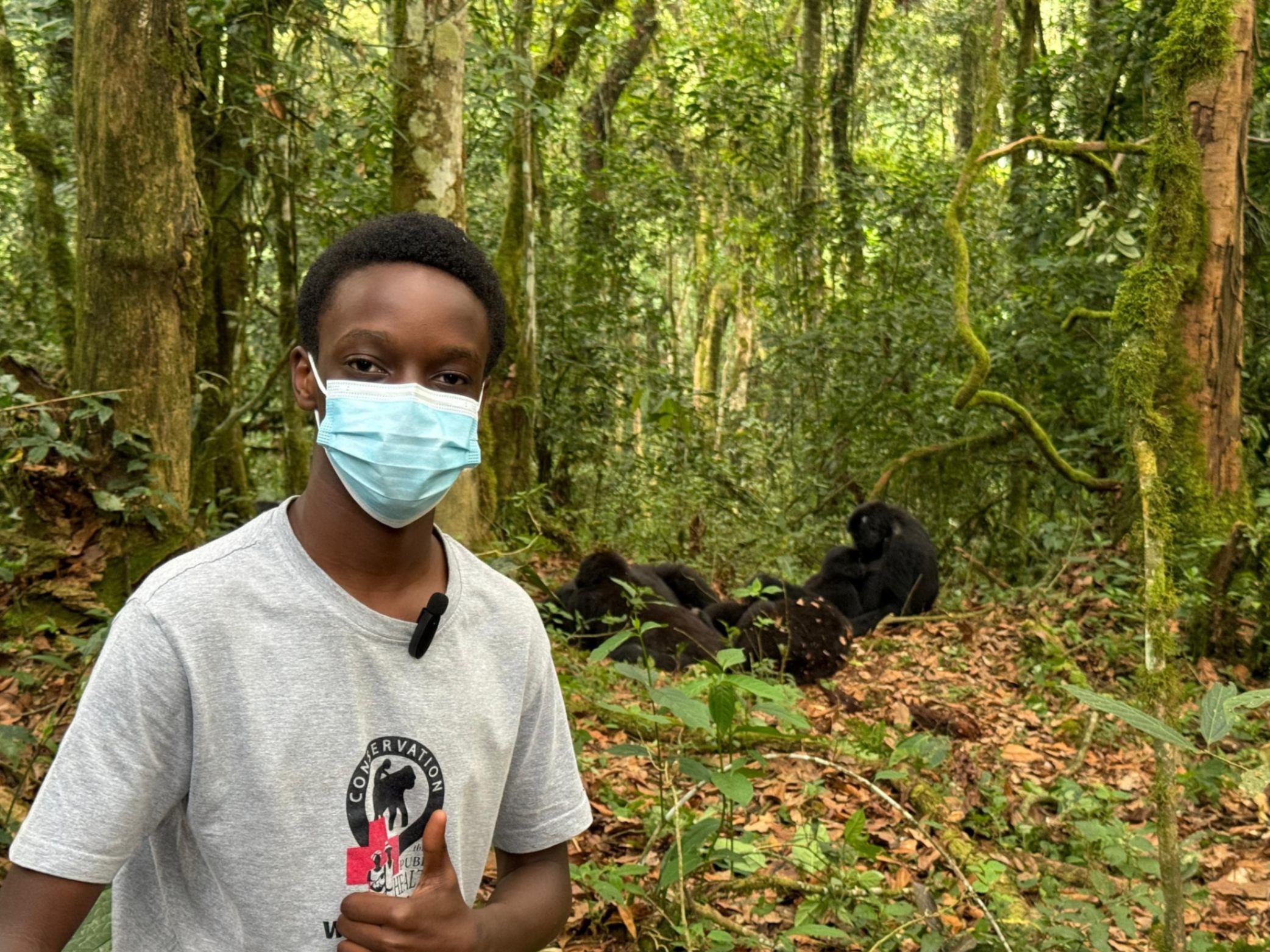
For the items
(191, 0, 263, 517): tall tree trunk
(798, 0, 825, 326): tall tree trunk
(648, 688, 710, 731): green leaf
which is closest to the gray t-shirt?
(648, 688, 710, 731): green leaf

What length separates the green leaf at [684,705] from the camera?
2732mm

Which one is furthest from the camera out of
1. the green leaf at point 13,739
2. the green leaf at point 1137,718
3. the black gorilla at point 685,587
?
the black gorilla at point 685,587

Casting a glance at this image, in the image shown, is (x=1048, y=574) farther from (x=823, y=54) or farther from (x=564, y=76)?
(x=823, y=54)

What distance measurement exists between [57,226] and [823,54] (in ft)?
32.4

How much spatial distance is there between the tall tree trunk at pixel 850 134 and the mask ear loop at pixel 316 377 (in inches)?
383

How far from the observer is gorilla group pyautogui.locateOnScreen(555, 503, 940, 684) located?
671cm

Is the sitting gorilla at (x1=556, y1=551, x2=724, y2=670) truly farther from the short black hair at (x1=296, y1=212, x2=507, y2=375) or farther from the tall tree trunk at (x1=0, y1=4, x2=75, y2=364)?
the short black hair at (x1=296, y1=212, x2=507, y2=375)

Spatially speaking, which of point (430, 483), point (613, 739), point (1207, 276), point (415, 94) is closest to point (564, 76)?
point (415, 94)

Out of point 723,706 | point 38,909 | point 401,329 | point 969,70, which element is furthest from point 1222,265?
point 969,70

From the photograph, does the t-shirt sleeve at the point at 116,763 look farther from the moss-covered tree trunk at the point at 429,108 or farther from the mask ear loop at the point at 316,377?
the moss-covered tree trunk at the point at 429,108

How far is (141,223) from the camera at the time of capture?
14.2ft

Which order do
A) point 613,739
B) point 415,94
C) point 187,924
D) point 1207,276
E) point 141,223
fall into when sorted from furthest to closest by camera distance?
point 1207,276
point 415,94
point 613,739
point 141,223
point 187,924

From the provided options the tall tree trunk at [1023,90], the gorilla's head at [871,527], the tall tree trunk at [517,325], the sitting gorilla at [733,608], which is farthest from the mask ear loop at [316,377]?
the tall tree trunk at [1023,90]

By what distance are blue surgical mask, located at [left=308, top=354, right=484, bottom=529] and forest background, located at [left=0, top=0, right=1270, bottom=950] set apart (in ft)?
4.05
